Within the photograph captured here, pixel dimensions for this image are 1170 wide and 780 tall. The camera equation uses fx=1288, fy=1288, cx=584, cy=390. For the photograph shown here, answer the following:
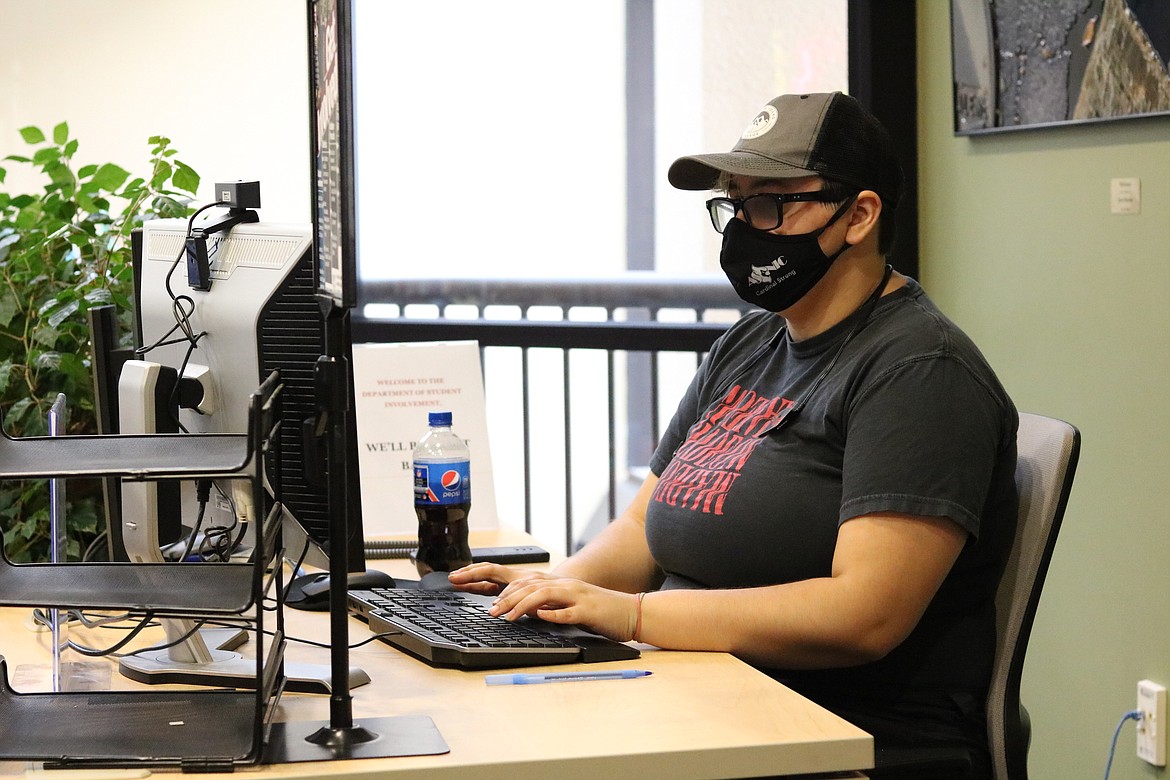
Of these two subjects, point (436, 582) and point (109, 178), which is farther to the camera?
point (109, 178)

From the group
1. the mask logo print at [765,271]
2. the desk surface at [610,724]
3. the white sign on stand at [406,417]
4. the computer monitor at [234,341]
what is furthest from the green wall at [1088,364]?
the computer monitor at [234,341]

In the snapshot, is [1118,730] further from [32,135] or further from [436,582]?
[32,135]

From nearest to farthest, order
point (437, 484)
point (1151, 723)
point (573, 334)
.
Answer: point (437, 484) → point (1151, 723) → point (573, 334)

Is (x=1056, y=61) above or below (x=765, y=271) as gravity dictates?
above

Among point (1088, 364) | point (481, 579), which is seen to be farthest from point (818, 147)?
point (1088, 364)

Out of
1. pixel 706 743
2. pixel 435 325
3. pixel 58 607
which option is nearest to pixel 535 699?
pixel 706 743

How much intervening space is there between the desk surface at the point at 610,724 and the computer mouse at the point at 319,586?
277 mm

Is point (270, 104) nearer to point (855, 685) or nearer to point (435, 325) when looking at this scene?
point (435, 325)

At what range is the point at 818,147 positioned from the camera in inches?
61.7

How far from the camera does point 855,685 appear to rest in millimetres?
1512

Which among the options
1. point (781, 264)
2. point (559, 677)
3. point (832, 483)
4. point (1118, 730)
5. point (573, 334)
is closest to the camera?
point (559, 677)

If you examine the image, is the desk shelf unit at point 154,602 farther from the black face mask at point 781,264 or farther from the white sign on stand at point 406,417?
the white sign on stand at point 406,417

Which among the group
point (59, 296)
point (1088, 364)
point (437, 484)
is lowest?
point (437, 484)

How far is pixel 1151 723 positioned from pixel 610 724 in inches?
57.2
